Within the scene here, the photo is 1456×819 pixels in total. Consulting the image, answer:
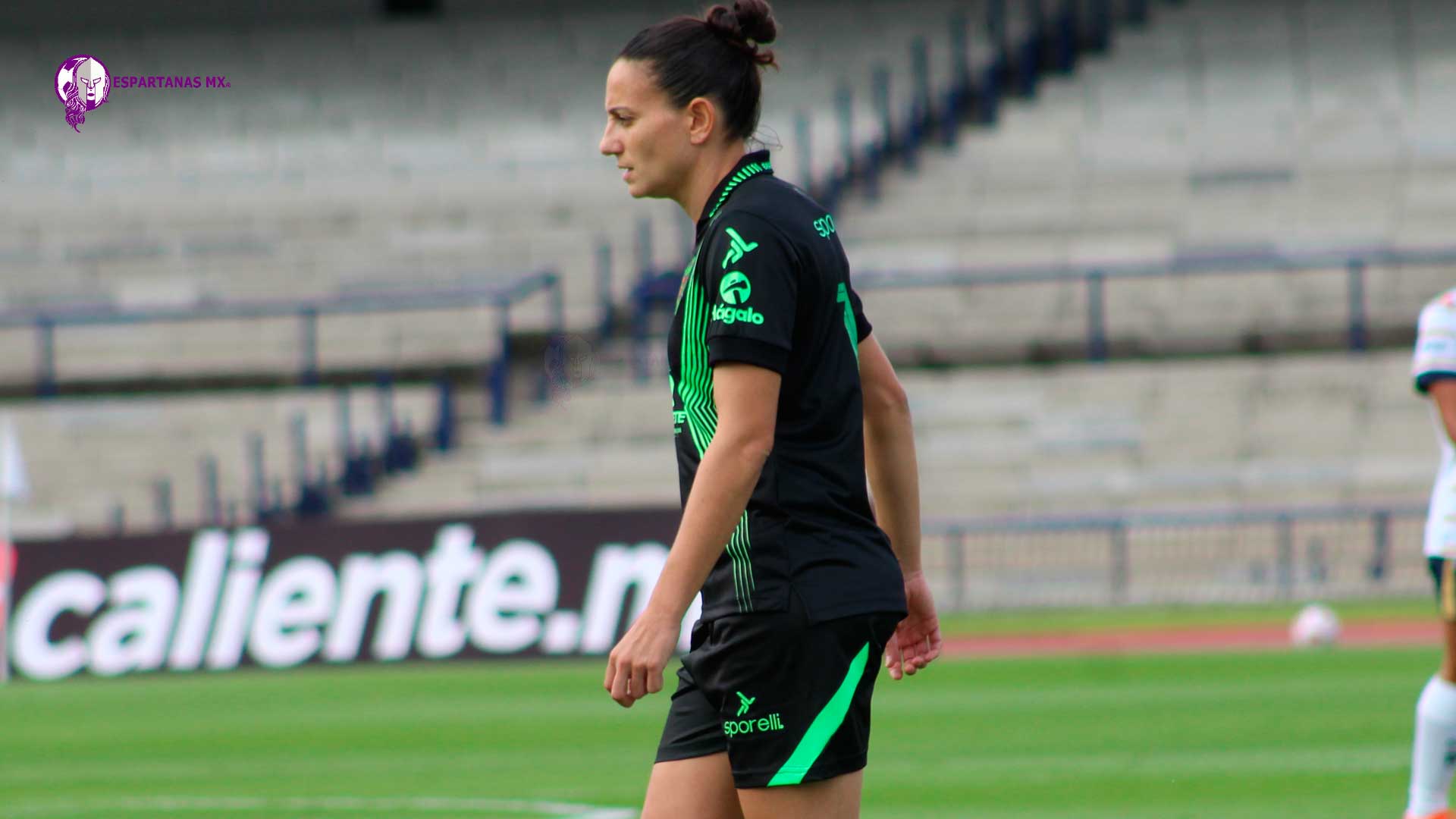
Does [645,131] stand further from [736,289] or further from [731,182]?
[736,289]

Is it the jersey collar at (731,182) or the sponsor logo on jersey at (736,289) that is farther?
the jersey collar at (731,182)

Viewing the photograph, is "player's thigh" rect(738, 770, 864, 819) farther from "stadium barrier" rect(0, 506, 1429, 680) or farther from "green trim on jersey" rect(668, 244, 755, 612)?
"stadium barrier" rect(0, 506, 1429, 680)

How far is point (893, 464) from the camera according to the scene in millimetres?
4371

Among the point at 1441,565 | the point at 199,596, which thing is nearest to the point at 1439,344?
the point at 1441,565

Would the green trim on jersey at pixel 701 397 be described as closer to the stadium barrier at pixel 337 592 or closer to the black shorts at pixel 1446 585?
the black shorts at pixel 1446 585

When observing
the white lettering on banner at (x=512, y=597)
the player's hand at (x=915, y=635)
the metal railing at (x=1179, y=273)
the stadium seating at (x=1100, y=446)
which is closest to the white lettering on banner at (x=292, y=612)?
the white lettering on banner at (x=512, y=597)

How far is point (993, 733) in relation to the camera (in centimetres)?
1119

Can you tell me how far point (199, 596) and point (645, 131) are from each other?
12914mm

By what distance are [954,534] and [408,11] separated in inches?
609

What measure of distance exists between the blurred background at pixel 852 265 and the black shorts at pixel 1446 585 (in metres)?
11.0

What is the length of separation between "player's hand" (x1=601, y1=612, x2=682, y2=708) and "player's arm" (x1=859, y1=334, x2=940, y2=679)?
2.42 feet

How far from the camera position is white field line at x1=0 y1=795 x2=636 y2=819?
8875mm

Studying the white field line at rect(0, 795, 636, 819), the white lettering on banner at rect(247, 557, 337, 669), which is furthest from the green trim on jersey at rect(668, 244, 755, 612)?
the white lettering on banner at rect(247, 557, 337, 669)

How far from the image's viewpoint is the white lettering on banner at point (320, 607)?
618 inches
